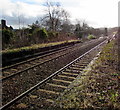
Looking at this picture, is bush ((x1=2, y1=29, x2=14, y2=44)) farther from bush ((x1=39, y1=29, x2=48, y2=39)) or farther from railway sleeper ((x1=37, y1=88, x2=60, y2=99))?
railway sleeper ((x1=37, y1=88, x2=60, y2=99))

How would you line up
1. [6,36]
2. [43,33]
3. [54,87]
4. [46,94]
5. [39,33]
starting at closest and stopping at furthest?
1. [46,94]
2. [54,87]
3. [6,36]
4. [39,33]
5. [43,33]

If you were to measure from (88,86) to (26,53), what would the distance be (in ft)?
26.2

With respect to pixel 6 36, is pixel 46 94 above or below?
below

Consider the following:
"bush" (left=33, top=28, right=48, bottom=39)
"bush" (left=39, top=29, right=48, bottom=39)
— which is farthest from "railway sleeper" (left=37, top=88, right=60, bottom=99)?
"bush" (left=39, top=29, right=48, bottom=39)

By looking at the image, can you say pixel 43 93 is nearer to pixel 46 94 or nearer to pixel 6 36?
pixel 46 94

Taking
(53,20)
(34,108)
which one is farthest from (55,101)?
(53,20)

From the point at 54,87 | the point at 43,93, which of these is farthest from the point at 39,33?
the point at 43,93

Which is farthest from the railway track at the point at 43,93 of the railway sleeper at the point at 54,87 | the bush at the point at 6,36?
the bush at the point at 6,36

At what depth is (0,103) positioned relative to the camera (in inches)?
151

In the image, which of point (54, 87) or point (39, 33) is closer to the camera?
point (54, 87)

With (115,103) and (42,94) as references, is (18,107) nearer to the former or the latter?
(42,94)

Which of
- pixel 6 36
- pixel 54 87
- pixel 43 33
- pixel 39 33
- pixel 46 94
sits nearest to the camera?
pixel 46 94

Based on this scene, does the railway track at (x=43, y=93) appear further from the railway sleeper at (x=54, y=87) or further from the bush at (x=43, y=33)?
the bush at (x=43, y=33)

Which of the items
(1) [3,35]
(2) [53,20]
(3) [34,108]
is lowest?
(3) [34,108]
